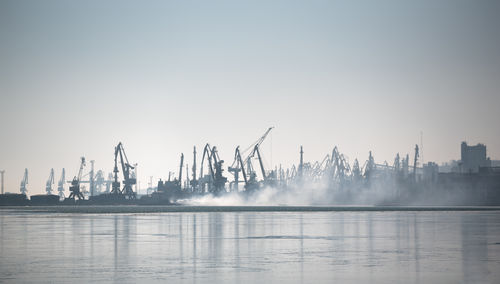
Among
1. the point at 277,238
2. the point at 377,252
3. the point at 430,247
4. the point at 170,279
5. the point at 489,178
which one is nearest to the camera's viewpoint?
the point at 170,279

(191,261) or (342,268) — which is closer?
(342,268)

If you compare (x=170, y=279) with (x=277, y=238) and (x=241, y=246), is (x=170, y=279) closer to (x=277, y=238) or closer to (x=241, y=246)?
(x=241, y=246)

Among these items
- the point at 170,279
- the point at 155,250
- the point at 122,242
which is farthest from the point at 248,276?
the point at 122,242

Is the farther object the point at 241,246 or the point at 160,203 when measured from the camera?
the point at 160,203

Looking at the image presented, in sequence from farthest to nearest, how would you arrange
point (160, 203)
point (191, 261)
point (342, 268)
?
point (160, 203) < point (191, 261) < point (342, 268)

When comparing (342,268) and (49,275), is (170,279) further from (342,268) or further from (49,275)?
(342,268)

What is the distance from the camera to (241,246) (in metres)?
30.2

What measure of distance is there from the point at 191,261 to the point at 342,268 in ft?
17.3

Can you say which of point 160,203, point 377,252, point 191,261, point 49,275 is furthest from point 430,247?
point 160,203

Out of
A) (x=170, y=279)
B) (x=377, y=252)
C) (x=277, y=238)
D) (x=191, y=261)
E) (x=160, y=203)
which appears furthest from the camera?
(x=160, y=203)

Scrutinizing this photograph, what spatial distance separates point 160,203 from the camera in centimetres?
→ 19750

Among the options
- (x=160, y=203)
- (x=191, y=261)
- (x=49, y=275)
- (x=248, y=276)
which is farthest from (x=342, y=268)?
(x=160, y=203)

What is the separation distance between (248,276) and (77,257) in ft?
26.8

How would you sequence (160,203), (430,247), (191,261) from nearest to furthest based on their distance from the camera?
(191,261) → (430,247) → (160,203)
